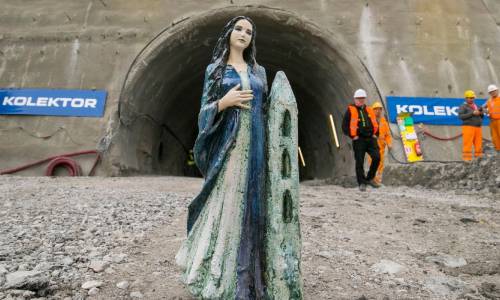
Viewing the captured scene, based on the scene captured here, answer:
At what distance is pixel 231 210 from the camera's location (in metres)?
2.21

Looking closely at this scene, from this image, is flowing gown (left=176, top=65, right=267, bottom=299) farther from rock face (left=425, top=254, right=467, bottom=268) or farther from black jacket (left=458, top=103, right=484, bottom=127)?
black jacket (left=458, top=103, right=484, bottom=127)

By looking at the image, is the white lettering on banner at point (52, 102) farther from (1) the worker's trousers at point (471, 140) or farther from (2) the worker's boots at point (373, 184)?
(1) the worker's trousers at point (471, 140)

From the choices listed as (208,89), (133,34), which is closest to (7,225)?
(208,89)

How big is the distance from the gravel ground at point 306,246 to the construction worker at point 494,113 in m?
2.64

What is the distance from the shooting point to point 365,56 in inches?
364

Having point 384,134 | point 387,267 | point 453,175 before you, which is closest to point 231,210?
point 387,267

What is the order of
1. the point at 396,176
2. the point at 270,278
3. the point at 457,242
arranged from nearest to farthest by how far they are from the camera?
the point at 270,278
the point at 457,242
the point at 396,176

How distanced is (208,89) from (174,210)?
9.52ft

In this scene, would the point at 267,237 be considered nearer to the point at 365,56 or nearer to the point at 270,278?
the point at 270,278

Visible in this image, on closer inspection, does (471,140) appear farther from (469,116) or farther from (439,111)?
(439,111)

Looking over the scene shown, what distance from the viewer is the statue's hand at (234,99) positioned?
2281 mm

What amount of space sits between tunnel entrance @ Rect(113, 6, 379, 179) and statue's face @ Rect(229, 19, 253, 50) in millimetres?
6735

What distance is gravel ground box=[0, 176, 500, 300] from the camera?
273 centimetres

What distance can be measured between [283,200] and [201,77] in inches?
400
